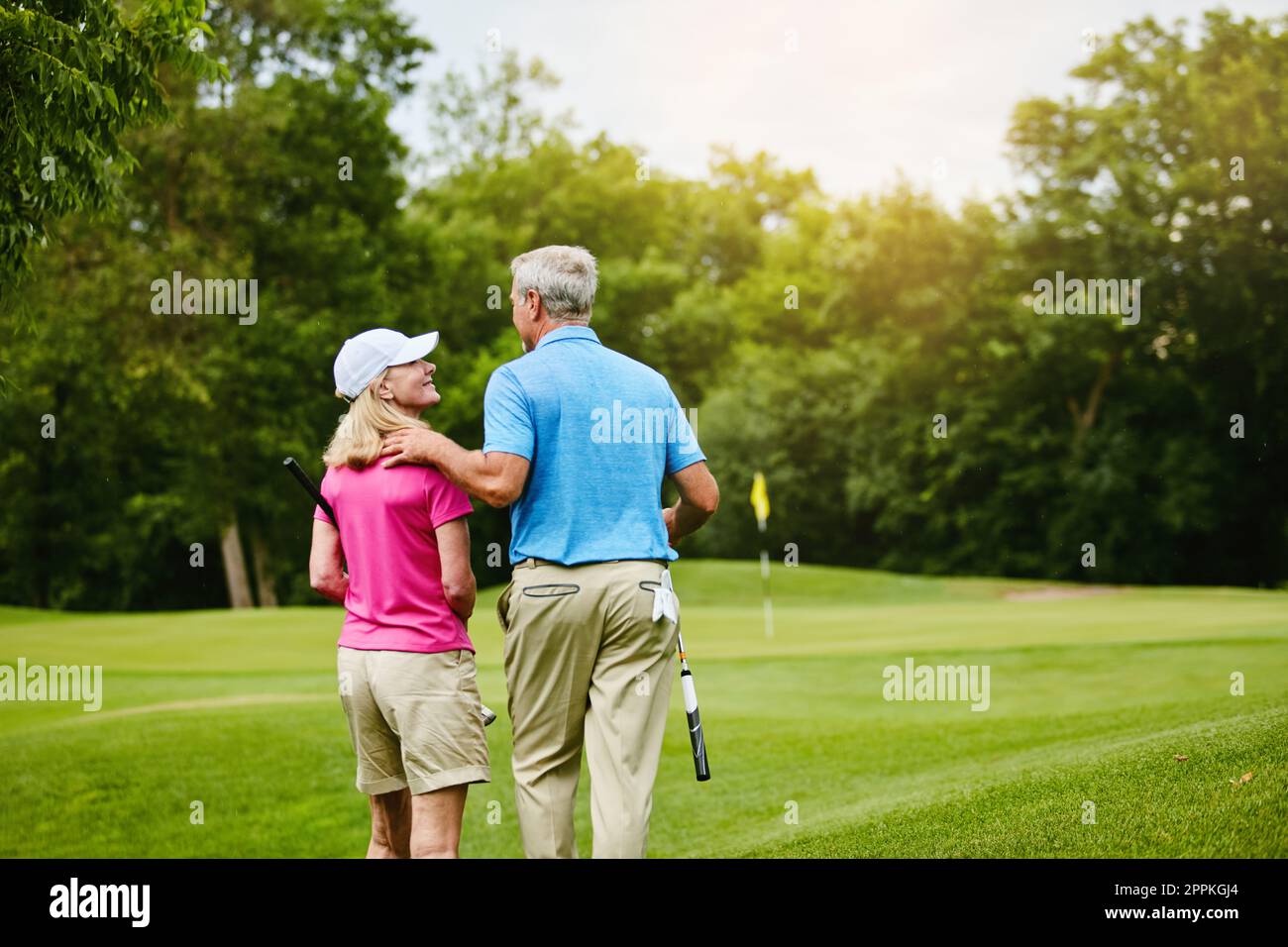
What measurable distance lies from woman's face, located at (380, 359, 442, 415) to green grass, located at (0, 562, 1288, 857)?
269 cm

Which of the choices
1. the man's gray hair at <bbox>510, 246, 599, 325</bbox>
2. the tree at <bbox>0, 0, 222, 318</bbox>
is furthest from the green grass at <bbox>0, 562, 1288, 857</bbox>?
the tree at <bbox>0, 0, 222, 318</bbox>

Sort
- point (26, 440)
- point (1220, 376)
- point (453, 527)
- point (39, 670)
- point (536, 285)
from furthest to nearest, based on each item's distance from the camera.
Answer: point (1220, 376) < point (26, 440) < point (39, 670) < point (536, 285) < point (453, 527)

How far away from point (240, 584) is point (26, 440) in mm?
6162

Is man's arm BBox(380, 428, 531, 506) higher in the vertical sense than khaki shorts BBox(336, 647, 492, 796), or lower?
higher

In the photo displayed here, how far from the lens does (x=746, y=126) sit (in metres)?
49.1

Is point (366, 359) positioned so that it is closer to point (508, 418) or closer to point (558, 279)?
point (508, 418)

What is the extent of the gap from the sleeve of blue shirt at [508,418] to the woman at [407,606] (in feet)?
0.60

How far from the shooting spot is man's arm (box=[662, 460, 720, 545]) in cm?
390

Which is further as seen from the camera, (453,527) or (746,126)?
(746,126)

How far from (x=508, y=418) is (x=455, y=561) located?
16.8 inches

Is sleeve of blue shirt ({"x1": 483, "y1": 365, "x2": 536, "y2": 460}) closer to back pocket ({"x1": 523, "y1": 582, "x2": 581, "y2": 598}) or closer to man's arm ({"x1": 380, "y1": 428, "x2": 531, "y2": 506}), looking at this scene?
man's arm ({"x1": 380, "y1": 428, "x2": 531, "y2": 506})

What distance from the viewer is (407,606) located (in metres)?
3.61
